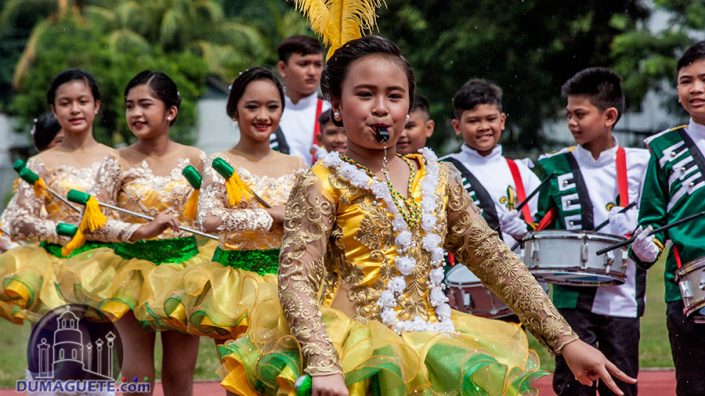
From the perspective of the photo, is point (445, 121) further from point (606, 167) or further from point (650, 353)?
point (606, 167)

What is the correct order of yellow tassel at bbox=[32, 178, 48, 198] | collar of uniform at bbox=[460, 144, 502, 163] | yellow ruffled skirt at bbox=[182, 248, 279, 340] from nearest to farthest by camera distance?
1. yellow ruffled skirt at bbox=[182, 248, 279, 340]
2. yellow tassel at bbox=[32, 178, 48, 198]
3. collar of uniform at bbox=[460, 144, 502, 163]

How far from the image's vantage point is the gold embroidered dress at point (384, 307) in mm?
3902

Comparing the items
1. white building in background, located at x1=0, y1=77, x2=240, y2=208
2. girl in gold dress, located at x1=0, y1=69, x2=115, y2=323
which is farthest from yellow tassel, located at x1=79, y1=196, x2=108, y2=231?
white building in background, located at x1=0, y1=77, x2=240, y2=208

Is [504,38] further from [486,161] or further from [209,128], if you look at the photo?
[486,161]

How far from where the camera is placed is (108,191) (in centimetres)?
716

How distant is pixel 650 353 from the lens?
10.4m

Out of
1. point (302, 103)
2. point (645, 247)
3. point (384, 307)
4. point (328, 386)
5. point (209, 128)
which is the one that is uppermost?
point (209, 128)

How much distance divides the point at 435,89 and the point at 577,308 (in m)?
19.4

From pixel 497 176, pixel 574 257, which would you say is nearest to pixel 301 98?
pixel 497 176

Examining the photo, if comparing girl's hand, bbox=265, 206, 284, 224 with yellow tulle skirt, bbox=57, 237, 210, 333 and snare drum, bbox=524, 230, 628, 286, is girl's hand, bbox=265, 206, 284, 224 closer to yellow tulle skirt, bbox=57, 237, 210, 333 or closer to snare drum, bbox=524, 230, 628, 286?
yellow tulle skirt, bbox=57, 237, 210, 333

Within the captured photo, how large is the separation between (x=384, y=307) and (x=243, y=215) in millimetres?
2171

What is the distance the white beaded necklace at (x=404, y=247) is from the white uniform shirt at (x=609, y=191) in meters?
2.69

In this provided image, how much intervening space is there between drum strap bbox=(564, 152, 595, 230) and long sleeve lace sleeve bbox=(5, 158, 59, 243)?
3.15 metres

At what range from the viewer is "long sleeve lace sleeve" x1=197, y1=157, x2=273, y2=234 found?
6.21 meters
